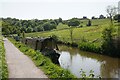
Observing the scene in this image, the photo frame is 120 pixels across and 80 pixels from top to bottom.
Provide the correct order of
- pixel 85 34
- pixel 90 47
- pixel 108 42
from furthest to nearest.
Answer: pixel 85 34, pixel 90 47, pixel 108 42

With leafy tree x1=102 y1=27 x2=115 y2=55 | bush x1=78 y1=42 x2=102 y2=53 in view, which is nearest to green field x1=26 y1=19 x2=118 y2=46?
bush x1=78 y1=42 x2=102 y2=53

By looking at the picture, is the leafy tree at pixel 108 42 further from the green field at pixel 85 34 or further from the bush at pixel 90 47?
the green field at pixel 85 34

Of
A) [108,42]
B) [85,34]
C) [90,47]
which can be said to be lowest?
[90,47]

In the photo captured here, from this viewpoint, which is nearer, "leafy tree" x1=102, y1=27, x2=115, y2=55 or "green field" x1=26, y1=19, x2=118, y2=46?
"leafy tree" x1=102, y1=27, x2=115, y2=55

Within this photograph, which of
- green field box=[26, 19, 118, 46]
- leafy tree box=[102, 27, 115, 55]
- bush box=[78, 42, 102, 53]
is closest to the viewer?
leafy tree box=[102, 27, 115, 55]

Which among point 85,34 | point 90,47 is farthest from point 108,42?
point 85,34

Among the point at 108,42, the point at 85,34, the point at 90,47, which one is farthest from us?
the point at 85,34

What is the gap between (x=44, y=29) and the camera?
101 meters

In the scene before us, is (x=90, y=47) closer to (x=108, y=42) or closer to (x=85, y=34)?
(x=108, y=42)

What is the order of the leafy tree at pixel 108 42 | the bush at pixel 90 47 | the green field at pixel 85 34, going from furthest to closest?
the green field at pixel 85 34, the bush at pixel 90 47, the leafy tree at pixel 108 42

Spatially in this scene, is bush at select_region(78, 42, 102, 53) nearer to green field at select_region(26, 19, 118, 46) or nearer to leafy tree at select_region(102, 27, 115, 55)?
green field at select_region(26, 19, 118, 46)

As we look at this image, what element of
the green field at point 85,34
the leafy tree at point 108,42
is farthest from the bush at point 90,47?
the leafy tree at point 108,42

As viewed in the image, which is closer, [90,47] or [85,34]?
[90,47]

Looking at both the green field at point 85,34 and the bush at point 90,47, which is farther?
the green field at point 85,34
